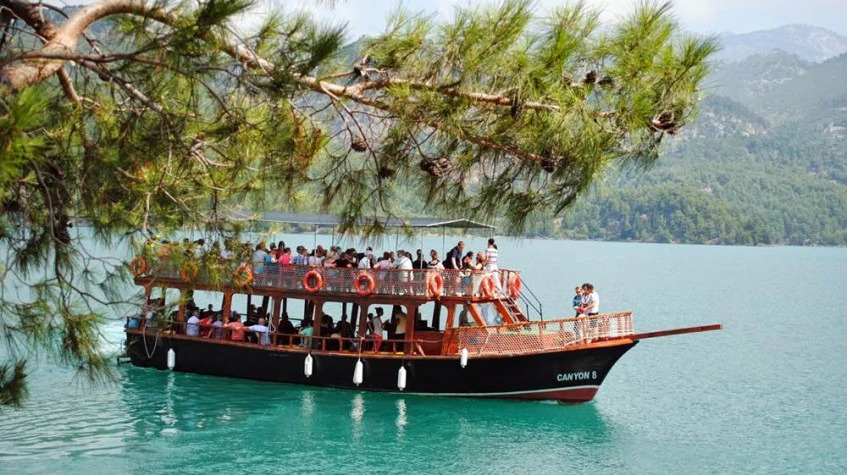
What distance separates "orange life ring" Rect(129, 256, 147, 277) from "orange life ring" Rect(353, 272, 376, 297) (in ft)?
38.7

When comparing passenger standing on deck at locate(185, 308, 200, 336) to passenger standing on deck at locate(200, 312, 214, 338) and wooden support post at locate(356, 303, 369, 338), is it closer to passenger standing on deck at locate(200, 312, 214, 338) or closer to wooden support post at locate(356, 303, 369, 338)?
passenger standing on deck at locate(200, 312, 214, 338)

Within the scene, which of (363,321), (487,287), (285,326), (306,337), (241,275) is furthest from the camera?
(285,326)

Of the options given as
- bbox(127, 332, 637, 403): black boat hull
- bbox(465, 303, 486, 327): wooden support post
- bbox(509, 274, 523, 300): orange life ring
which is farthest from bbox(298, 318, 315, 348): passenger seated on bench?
bbox(509, 274, 523, 300): orange life ring

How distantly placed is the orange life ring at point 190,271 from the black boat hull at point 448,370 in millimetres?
12246

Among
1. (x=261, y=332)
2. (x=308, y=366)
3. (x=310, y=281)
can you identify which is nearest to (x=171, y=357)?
(x=261, y=332)

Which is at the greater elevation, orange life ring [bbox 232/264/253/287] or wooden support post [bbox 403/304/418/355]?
orange life ring [bbox 232/264/253/287]

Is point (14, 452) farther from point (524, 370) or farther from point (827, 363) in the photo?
point (827, 363)

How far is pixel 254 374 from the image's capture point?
21484 millimetres

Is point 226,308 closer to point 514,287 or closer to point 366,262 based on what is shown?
point 366,262

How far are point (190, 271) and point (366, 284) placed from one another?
1197 centimetres

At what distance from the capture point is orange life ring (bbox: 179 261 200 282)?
7.61m

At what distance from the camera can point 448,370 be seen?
20000mm

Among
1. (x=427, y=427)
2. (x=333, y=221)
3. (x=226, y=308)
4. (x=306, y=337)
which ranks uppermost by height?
(x=333, y=221)

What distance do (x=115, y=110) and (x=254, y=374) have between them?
14.2 meters
